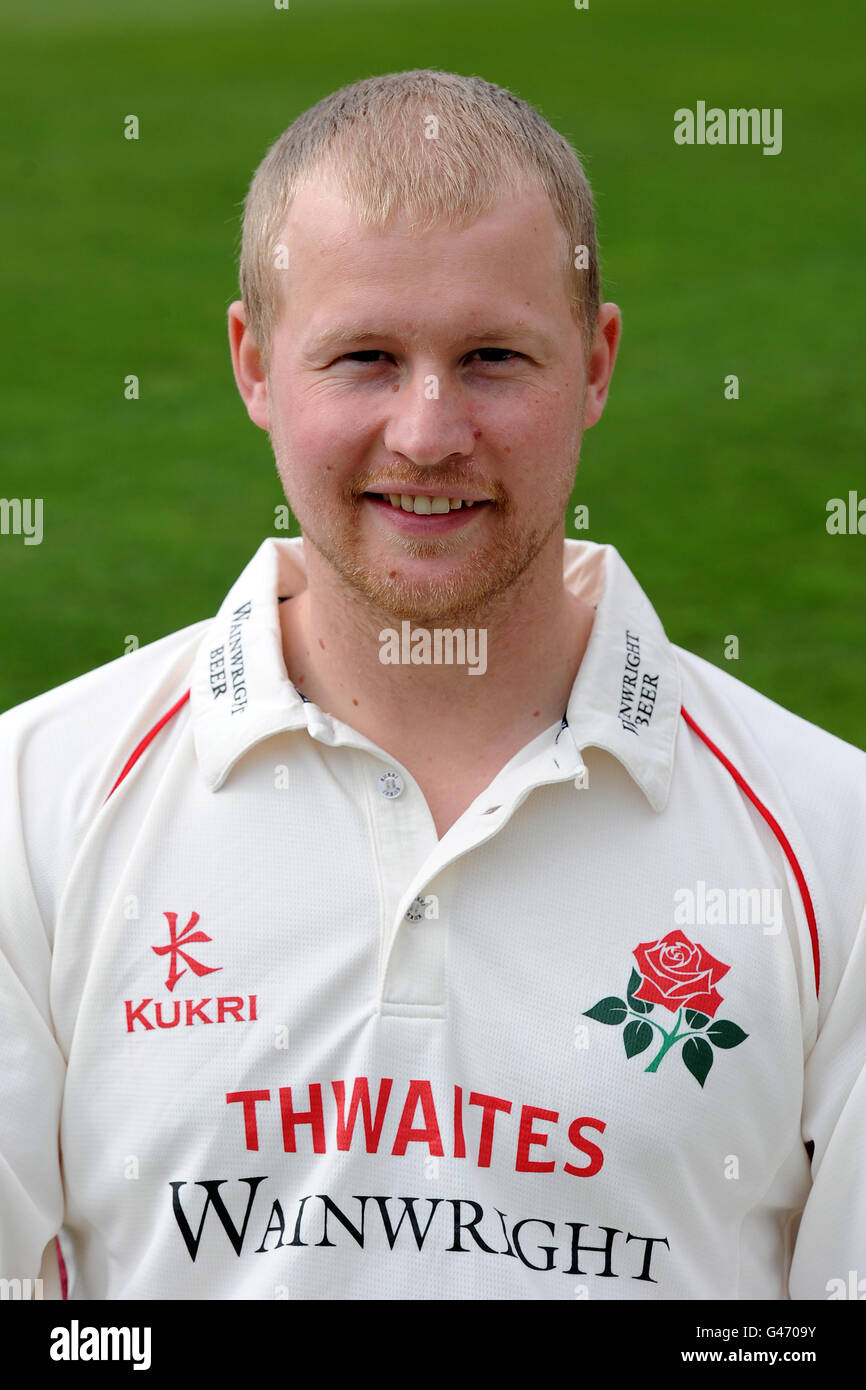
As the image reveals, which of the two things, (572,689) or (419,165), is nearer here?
(419,165)

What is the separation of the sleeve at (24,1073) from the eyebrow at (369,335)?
629 millimetres

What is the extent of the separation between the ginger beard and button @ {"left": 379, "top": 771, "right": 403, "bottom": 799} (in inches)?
7.2

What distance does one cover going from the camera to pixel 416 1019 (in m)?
2.11

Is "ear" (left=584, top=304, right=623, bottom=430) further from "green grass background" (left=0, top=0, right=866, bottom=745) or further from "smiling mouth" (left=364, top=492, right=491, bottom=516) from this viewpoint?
"green grass background" (left=0, top=0, right=866, bottom=745)

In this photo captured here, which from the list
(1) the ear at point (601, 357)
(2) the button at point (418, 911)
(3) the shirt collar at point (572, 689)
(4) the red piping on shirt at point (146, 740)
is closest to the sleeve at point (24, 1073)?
(4) the red piping on shirt at point (146, 740)

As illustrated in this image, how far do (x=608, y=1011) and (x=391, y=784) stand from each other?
1.17 ft

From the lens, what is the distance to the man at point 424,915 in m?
2.10

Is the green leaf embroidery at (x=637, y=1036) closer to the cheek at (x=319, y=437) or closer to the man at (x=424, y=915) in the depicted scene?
the man at (x=424, y=915)

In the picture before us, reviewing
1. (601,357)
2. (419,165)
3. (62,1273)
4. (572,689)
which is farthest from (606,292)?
(62,1273)

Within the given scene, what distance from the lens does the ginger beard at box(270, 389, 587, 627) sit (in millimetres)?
2150

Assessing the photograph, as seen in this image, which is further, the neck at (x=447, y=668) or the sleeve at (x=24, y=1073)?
the neck at (x=447, y=668)

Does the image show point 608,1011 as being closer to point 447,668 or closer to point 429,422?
point 447,668
